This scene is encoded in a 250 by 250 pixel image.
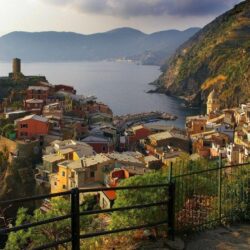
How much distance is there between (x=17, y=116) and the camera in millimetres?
48438

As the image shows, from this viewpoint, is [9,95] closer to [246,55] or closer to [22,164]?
[22,164]

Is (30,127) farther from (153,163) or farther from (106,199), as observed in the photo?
(106,199)

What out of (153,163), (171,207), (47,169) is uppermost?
(171,207)

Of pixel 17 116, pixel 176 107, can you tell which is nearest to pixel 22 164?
pixel 17 116

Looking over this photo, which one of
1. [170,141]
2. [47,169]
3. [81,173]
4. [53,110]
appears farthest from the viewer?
[53,110]

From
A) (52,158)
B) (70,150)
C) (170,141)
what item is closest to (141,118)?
(170,141)

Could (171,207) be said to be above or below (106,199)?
above

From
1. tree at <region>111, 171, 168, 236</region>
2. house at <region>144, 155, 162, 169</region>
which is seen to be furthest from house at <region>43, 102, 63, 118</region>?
tree at <region>111, 171, 168, 236</region>

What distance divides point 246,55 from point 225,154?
230 feet

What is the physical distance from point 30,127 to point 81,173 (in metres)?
13.8

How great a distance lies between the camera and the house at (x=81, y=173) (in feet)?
102

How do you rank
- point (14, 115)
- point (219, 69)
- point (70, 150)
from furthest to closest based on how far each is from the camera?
1. point (219, 69)
2. point (14, 115)
3. point (70, 150)

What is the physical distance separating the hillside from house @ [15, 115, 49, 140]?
178 feet

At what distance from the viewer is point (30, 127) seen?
43.0 metres
